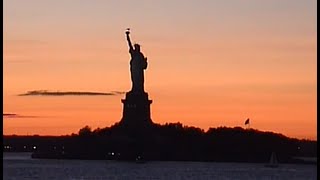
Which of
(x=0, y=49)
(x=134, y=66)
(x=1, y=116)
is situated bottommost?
(x=1, y=116)

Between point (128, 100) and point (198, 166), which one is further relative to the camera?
point (198, 166)

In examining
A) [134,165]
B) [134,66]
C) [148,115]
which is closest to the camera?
[134,66]

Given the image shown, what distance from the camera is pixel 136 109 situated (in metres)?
48.7

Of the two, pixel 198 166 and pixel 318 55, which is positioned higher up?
pixel 198 166

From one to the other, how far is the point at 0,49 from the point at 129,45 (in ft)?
138

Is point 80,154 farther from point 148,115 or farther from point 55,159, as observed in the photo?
point 148,115

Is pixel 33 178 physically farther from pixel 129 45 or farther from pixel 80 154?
pixel 80 154

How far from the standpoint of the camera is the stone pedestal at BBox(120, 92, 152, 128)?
1873 inches

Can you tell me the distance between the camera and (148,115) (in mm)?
49969

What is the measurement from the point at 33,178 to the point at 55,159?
3092 cm

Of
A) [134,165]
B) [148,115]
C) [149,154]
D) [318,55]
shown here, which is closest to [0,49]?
[318,55]

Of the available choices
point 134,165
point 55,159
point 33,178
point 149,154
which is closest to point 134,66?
point 33,178

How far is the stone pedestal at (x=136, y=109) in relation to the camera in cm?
4756

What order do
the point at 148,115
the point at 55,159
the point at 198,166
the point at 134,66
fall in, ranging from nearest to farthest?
the point at 134,66, the point at 148,115, the point at 198,166, the point at 55,159
